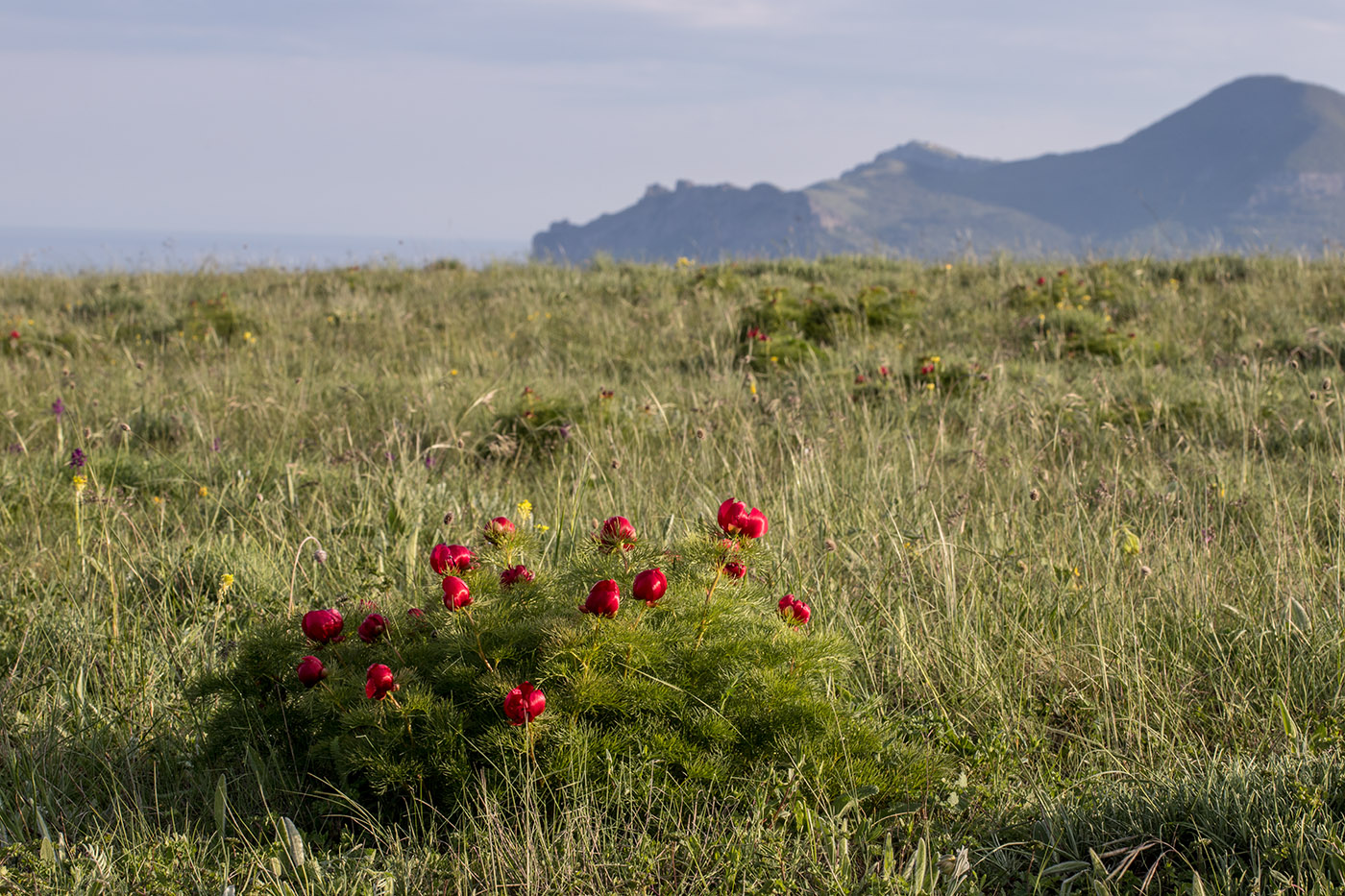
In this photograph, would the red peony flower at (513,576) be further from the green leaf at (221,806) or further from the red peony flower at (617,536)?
the green leaf at (221,806)

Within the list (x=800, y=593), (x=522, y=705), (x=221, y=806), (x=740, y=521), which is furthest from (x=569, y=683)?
(x=800, y=593)

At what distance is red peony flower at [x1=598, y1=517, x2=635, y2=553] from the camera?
1.54 metres

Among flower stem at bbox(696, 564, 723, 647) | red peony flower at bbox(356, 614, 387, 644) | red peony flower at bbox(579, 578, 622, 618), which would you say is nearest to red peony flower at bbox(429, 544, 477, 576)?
red peony flower at bbox(356, 614, 387, 644)

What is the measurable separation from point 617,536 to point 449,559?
1.00 feet

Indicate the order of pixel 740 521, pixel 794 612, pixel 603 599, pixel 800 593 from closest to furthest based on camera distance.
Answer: pixel 603 599
pixel 740 521
pixel 794 612
pixel 800 593

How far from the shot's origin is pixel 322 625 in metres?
1.57

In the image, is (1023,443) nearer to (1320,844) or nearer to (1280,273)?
(1320,844)

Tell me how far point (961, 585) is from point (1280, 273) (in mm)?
7782

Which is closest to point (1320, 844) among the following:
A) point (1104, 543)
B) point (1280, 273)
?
point (1104, 543)

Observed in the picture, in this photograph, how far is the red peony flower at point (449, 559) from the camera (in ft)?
4.99

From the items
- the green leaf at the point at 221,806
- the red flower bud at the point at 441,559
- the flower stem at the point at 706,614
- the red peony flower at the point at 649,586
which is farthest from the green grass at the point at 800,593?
the red flower bud at the point at 441,559

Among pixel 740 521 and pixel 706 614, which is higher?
pixel 740 521

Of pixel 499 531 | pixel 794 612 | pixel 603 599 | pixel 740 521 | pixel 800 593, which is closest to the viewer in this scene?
pixel 603 599

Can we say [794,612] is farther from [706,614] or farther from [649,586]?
[649,586]
